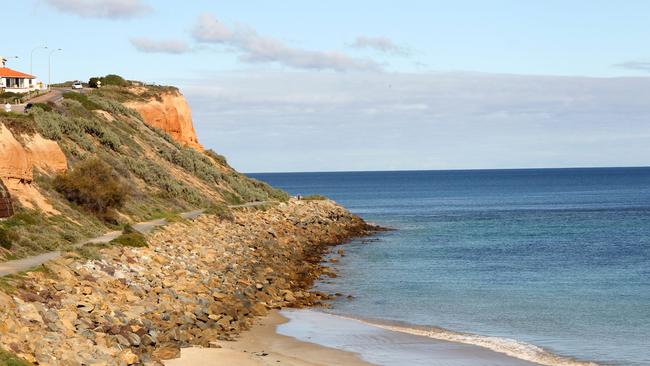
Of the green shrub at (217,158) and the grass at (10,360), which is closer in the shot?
the grass at (10,360)

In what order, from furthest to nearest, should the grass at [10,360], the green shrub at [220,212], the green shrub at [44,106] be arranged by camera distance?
the green shrub at [44,106]
the green shrub at [220,212]
the grass at [10,360]

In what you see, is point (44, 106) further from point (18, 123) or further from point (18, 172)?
point (18, 172)

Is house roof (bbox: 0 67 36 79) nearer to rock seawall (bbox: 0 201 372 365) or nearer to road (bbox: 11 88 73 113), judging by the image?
road (bbox: 11 88 73 113)

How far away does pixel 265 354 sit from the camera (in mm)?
27031

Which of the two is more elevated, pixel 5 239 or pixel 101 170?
pixel 101 170

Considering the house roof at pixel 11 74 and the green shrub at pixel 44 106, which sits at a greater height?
the house roof at pixel 11 74

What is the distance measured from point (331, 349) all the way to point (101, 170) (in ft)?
77.7

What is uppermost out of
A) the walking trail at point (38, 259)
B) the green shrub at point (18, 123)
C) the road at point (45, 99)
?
the road at point (45, 99)

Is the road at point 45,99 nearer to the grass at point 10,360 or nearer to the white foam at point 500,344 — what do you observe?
the white foam at point 500,344

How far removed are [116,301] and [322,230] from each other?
150 feet

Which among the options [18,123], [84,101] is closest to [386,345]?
[18,123]

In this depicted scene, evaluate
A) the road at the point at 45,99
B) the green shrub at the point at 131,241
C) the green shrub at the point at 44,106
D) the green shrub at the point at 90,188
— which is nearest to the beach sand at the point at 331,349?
the green shrub at the point at 131,241

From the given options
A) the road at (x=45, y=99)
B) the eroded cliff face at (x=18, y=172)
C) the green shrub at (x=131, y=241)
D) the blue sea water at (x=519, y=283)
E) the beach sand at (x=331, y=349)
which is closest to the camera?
the beach sand at (x=331, y=349)

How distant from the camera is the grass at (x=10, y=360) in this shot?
58.0ft
